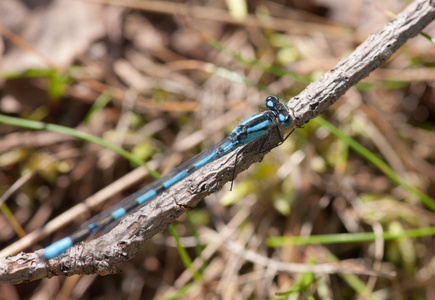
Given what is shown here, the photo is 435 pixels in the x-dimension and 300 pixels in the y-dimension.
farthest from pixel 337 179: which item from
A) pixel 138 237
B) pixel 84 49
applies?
pixel 84 49

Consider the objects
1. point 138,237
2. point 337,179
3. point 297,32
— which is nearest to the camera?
point 138,237

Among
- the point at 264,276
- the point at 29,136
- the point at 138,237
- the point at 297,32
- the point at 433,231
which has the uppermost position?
the point at 29,136

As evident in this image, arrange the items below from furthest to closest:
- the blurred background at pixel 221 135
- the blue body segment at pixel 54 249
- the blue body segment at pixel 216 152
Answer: the blurred background at pixel 221 135, the blue body segment at pixel 216 152, the blue body segment at pixel 54 249

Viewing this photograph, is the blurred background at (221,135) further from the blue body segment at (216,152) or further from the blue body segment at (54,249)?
the blue body segment at (54,249)

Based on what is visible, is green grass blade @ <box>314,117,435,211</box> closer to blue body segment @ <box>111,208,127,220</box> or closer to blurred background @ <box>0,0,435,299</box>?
blurred background @ <box>0,0,435,299</box>

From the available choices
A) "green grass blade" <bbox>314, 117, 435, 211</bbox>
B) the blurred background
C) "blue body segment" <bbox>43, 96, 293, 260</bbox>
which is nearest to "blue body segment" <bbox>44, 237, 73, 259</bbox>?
"blue body segment" <bbox>43, 96, 293, 260</bbox>

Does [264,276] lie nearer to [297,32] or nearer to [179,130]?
[179,130]

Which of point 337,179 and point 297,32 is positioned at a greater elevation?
point 297,32

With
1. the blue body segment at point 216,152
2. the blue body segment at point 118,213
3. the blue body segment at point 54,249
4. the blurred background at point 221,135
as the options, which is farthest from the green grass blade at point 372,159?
the blue body segment at point 54,249
